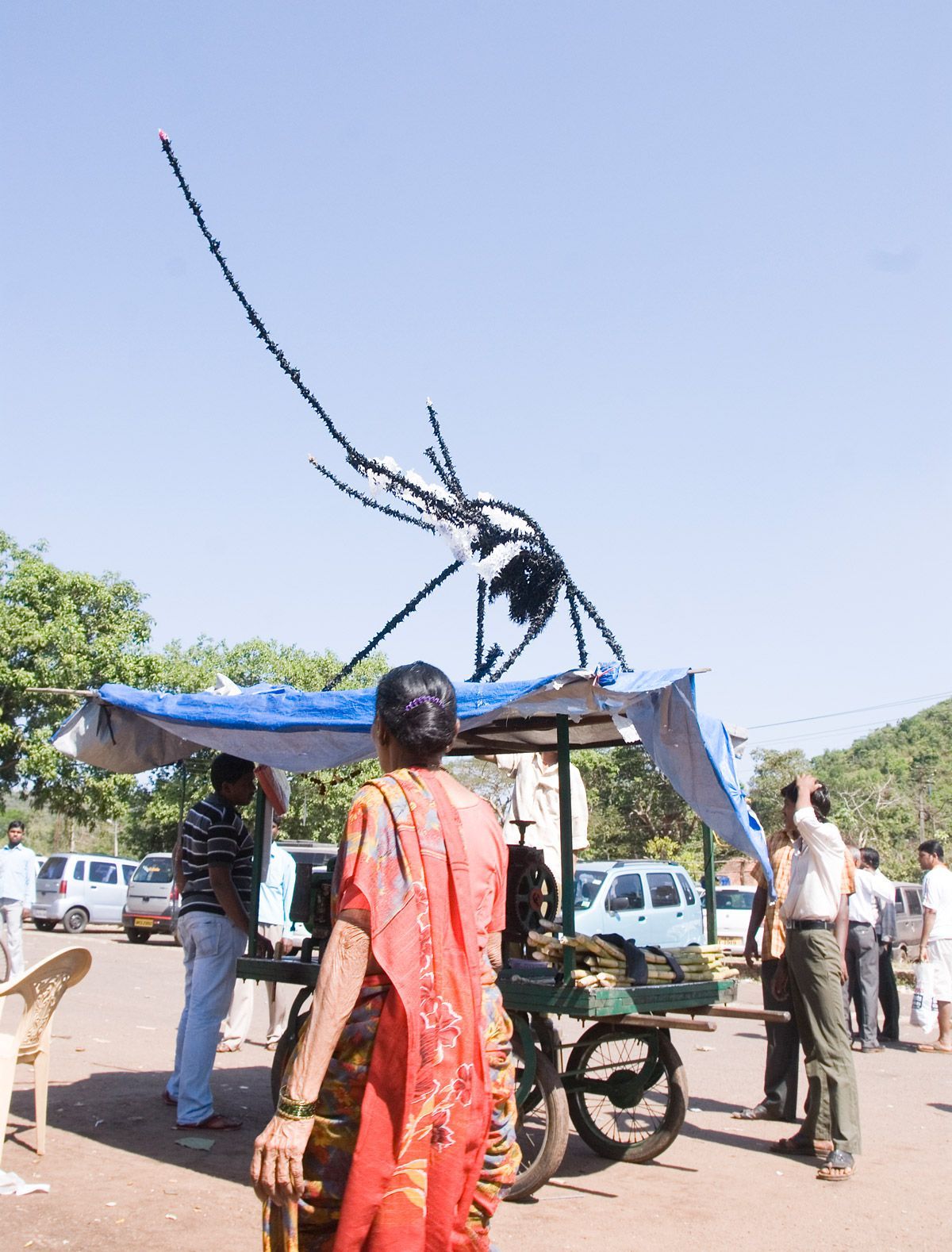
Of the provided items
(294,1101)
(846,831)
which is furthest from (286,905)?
(846,831)

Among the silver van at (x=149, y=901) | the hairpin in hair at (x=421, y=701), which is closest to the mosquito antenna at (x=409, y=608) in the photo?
the hairpin in hair at (x=421, y=701)

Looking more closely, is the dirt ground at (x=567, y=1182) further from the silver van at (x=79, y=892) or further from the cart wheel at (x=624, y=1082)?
the silver van at (x=79, y=892)

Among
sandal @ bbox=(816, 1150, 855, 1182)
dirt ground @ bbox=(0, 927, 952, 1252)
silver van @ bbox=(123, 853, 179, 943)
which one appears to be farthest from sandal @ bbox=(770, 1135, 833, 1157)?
silver van @ bbox=(123, 853, 179, 943)

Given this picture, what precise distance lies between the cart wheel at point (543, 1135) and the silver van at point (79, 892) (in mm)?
20927

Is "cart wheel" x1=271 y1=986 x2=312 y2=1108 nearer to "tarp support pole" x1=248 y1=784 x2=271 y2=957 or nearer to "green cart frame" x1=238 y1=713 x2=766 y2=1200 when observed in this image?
"green cart frame" x1=238 y1=713 x2=766 y2=1200

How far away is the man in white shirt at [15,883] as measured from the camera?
11938 millimetres

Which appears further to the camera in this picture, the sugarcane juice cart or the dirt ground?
the sugarcane juice cart

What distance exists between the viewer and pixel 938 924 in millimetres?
10367

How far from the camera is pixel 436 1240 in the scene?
2498 mm

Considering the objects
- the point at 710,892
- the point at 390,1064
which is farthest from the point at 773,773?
the point at 390,1064

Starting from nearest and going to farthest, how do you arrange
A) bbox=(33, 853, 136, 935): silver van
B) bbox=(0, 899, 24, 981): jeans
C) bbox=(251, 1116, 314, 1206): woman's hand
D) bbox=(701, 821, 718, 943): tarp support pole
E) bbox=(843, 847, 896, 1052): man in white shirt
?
bbox=(251, 1116, 314, 1206): woman's hand
bbox=(701, 821, 718, 943): tarp support pole
bbox=(843, 847, 896, 1052): man in white shirt
bbox=(0, 899, 24, 981): jeans
bbox=(33, 853, 136, 935): silver van

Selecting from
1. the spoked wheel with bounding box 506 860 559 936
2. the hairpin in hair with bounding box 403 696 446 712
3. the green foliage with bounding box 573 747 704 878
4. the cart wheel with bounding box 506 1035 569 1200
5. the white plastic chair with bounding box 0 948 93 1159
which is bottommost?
the cart wheel with bounding box 506 1035 569 1200

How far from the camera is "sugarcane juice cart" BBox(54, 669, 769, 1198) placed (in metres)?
5.54

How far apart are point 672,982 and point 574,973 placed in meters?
0.84
